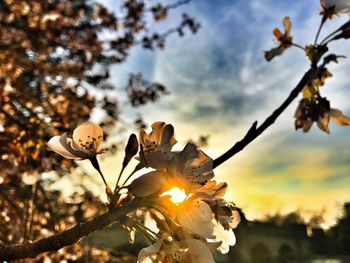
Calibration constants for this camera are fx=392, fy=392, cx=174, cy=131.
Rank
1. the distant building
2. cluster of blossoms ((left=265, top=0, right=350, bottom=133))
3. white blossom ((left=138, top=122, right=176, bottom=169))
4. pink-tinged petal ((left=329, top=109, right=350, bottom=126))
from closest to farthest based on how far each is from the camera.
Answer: white blossom ((left=138, top=122, right=176, bottom=169)), cluster of blossoms ((left=265, top=0, right=350, bottom=133)), pink-tinged petal ((left=329, top=109, right=350, bottom=126)), the distant building

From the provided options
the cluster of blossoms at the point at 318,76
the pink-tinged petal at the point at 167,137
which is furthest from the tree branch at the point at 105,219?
the cluster of blossoms at the point at 318,76

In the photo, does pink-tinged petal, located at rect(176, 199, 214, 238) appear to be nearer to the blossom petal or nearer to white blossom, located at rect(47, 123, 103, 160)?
the blossom petal

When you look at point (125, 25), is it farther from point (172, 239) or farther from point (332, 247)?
point (332, 247)

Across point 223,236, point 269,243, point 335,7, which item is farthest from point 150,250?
point 269,243

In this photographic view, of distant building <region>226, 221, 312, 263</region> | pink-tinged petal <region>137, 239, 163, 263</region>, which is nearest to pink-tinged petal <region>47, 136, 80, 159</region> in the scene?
pink-tinged petal <region>137, 239, 163, 263</region>

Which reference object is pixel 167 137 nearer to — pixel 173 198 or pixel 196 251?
pixel 173 198

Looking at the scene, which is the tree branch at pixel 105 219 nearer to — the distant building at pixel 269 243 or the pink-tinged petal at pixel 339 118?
the pink-tinged petal at pixel 339 118
